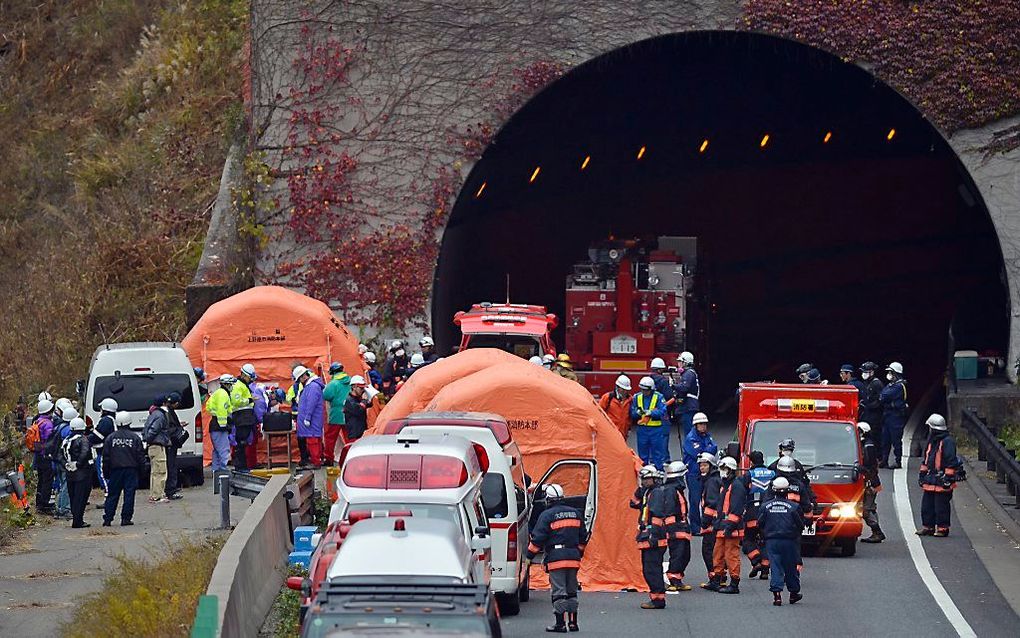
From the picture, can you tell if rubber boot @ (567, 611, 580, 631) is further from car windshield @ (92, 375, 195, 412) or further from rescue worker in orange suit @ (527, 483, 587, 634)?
car windshield @ (92, 375, 195, 412)

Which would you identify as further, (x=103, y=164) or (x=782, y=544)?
(x=103, y=164)

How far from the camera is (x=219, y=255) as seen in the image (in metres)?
32.6

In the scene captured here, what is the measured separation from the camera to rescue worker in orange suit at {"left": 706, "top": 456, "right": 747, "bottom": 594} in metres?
18.4

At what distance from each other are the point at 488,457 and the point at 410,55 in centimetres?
1764

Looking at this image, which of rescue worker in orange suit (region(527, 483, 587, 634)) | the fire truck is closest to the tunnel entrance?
the fire truck

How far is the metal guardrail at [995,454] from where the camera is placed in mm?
23891

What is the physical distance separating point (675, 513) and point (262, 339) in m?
12.4

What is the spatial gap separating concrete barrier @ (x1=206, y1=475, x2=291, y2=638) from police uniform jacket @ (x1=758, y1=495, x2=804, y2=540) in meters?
5.12

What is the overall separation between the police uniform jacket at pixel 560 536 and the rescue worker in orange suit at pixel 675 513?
1324 millimetres

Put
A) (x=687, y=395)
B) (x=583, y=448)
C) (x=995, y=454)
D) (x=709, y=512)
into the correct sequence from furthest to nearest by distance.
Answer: (x=995, y=454), (x=687, y=395), (x=583, y=448), (x=709, y=512)

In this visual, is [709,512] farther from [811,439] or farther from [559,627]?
[811,439]

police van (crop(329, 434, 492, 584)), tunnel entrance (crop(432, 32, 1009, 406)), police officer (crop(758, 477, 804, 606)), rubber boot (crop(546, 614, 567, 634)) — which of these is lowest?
rubber boot (crop(546, 614, 567, 634))

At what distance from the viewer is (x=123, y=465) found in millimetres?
21922

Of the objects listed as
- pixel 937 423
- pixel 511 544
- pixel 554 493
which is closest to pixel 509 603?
pixel 511 544
